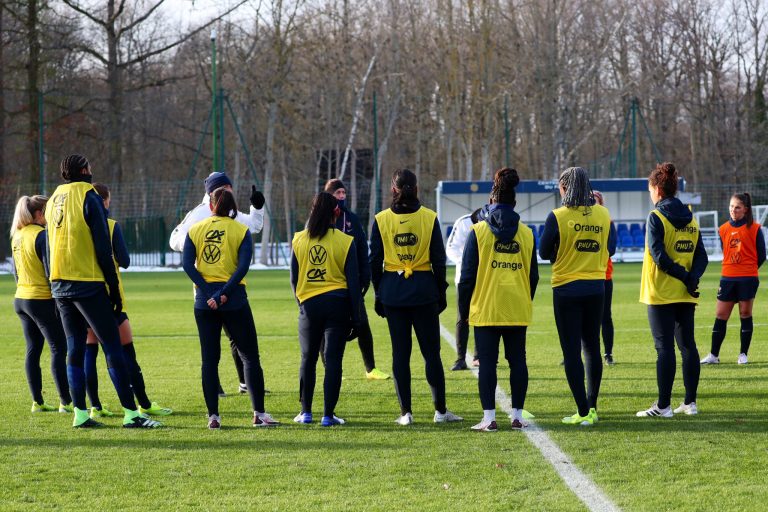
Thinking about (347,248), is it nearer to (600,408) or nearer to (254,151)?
(600,408)

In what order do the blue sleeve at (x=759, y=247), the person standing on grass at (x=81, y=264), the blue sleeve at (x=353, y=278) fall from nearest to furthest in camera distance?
the person standing on grass at (x=81, y=264) → the blue sleeve at (x=353, y=278) → the blue sleeve at (x=759, y=247)

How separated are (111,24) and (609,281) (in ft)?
111

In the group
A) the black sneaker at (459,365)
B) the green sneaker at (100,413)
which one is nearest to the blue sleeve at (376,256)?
the green sneaker at (100,413)

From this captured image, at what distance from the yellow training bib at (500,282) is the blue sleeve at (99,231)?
253 cm

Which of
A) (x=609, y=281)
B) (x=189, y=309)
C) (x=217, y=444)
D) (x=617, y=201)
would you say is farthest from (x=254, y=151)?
(x=217, y=444)

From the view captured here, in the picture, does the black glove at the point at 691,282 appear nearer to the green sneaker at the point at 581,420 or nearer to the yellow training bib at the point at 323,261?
the green sneaker at the point at 581,420

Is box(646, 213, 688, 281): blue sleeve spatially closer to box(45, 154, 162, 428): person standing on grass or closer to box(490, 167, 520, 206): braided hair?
box(490, 167, 520, 206): braided hair

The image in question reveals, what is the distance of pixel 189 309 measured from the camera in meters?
18.8

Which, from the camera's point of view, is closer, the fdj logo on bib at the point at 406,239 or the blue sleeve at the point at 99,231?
the blue sleeve at the point at 99,231

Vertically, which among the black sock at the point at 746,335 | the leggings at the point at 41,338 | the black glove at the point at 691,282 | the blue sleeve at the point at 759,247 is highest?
the blue sleeve at the point at 759,247

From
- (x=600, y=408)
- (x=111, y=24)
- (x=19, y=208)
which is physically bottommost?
(x=600, y=408)

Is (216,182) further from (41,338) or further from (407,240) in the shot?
(41,338)

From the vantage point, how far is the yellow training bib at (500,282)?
7121mm

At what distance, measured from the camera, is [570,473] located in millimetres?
5926
